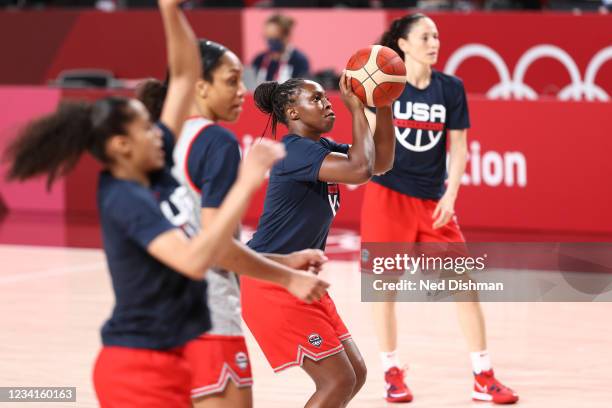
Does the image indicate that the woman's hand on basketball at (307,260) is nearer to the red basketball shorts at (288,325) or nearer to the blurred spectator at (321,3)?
the red basketball shorts at (288,325)

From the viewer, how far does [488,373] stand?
21.7 ft

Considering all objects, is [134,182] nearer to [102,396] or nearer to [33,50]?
[102,396]

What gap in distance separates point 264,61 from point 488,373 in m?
7.76

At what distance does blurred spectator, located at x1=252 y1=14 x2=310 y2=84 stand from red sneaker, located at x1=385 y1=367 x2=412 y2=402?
7.06 meters

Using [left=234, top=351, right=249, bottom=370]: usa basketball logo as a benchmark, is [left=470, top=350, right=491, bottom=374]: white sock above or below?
above

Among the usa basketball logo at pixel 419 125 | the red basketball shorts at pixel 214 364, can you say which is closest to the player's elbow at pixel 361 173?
the red basketball shorts at pixel 214 364

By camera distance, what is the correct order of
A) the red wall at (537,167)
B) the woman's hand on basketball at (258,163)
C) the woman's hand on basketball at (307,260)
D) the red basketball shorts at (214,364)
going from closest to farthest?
the woman's hand on basketball at (258,163) < the red basketball shorts at (214,364) < the woman's hand on basketball at (307,260) < the red wall at (537,167)

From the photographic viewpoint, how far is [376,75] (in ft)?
18.2

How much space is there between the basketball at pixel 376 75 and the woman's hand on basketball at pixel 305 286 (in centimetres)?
163

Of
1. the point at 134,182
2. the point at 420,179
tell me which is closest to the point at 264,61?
the point at 420,179

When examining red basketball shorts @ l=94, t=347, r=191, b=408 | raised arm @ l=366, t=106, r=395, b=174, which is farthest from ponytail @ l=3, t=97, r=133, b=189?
raised arm @ l=366, t=106, r=395, b=174

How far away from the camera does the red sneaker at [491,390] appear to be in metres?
6.50

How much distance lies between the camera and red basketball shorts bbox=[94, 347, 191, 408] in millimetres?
3730

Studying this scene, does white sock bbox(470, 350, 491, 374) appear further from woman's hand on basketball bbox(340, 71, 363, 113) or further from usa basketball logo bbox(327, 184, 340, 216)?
woman's hand on basketball bbox(340, 71, 363, 113)
